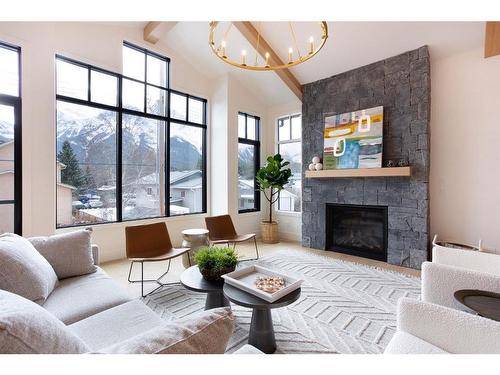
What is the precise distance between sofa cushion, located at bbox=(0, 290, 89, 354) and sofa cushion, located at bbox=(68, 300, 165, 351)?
0.54 metres

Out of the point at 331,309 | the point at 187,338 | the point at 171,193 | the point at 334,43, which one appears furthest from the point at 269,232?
the point at 187,338

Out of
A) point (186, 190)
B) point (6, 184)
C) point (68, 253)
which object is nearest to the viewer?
point (68, 253)

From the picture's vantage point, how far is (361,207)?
4320 millimetres

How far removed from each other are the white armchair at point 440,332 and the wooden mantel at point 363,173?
2.76 meters

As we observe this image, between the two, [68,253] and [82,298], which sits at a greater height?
[68,253]

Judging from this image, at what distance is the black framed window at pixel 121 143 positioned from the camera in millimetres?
3730

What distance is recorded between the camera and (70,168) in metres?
3.74

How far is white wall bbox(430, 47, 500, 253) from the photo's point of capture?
3387 millimetres

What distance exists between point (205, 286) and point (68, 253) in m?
1.16

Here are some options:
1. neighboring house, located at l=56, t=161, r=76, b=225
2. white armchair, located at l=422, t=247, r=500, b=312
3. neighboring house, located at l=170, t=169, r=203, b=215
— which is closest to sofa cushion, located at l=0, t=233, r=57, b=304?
neighboring house, located at l=56, t=161, r=76, b=225

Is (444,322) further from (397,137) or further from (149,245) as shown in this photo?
(397,137)

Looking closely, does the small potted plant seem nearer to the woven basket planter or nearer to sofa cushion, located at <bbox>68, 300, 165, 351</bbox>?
sofa cushion, located at <bbox>68, 300, 165, 351</bbox>

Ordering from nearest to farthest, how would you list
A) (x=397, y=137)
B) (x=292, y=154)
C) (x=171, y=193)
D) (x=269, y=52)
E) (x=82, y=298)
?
(x=82, y=298)
(x=397, y=137)
(x=269, y=52)
(x=171, y=193)
(x=292, y=154)

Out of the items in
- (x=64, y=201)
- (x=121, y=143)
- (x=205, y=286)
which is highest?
(x=121, y=143)
